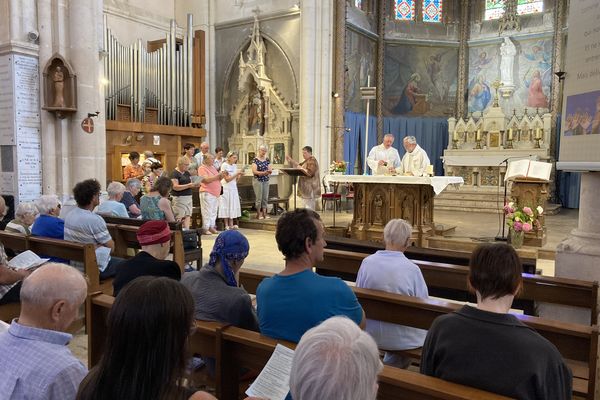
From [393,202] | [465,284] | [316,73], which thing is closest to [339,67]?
[316,73]

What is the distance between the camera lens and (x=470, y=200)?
47.4ft

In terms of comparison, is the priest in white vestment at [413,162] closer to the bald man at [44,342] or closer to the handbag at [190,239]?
the handbag at [190,239]

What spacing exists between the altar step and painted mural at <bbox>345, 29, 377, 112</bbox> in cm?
356

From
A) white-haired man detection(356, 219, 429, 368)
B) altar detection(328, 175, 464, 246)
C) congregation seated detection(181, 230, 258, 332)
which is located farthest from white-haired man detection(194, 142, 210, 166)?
congregation seated detection(181, 230, 258, 332)

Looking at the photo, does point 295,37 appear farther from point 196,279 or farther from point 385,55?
point 196,279

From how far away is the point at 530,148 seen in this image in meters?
14.5

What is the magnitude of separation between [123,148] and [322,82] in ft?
16.4

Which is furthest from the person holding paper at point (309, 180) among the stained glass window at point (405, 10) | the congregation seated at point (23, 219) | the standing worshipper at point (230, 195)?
the stained glass window at point (405, 10)

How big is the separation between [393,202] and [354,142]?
6996 millimetres

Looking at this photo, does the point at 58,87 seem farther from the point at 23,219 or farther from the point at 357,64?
the point at 357,64

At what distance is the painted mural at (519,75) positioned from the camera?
15875mm

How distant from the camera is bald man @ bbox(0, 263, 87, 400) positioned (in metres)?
1.60

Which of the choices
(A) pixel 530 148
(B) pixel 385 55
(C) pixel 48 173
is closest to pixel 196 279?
(C) pixel 48 173

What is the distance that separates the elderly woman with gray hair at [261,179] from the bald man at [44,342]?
8.34 metres
